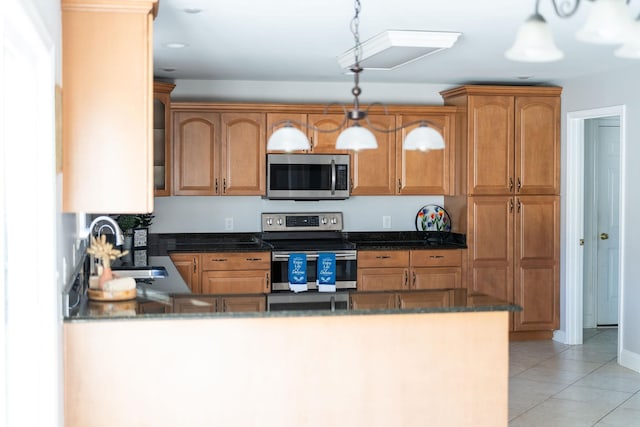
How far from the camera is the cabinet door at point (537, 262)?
701 cm

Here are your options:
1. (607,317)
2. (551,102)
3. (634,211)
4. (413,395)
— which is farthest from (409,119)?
(413,395)

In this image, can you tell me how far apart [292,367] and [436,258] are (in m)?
3.50

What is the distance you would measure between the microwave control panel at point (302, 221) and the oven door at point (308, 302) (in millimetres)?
3219

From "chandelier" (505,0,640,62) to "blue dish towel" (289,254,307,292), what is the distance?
4345mm

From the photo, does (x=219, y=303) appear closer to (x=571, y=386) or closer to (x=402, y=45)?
(x=402, y=45)

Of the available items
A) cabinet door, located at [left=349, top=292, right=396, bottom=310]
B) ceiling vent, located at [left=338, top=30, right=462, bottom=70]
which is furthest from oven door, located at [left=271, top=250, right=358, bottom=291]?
cabinet door, located at [left=349, top=292, right=396, bottom=310]

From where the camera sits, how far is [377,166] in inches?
272

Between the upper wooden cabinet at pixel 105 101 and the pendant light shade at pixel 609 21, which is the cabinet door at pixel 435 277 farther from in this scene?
the pendant light shade at pixel 609 21

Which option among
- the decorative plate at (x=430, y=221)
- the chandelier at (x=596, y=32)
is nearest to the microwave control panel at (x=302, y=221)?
the decorative plate at (x=430, y=221)

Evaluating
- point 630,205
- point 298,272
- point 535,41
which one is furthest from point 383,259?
point 535,41

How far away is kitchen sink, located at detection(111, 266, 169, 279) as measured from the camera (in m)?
4.84

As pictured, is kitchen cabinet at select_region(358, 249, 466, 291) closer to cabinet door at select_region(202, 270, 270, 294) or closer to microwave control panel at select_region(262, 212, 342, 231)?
microwave control panel at select_region(262, 212, 342, 231)

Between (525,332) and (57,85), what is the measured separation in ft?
16.7

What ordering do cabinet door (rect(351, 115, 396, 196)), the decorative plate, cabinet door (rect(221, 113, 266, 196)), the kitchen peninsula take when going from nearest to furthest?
the kitchen peninsula
cabinet door (rect(221, 113, 266, 196))
cabinet door (rect(351, 115, 396, 196))
the decorative plate
